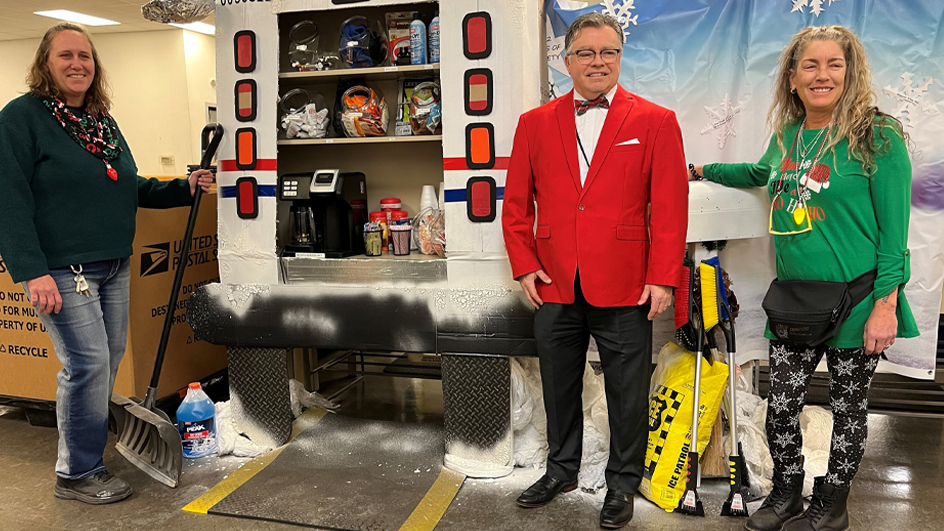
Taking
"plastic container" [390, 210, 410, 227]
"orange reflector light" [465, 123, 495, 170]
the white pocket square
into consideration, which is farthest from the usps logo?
the white pocket square

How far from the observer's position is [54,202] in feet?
8.51

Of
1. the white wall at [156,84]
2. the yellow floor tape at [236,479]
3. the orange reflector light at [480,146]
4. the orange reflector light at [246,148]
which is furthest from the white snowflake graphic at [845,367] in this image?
the white wall at [156,84]

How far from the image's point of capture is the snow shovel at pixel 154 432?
9.65 feet

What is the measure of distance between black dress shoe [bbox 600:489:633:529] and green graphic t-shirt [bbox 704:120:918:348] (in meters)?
0.91

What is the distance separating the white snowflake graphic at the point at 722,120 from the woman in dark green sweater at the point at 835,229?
1.97 ft

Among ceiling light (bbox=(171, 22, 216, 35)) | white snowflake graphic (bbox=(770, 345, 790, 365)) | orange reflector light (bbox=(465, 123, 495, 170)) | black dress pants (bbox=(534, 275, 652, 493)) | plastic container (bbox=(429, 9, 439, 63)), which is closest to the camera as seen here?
white snowflake graphic (bbox=(770, 345, 790, 365))

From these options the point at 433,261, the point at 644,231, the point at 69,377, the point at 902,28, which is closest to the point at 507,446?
the point at 433,261

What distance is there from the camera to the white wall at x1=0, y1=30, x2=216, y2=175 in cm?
884

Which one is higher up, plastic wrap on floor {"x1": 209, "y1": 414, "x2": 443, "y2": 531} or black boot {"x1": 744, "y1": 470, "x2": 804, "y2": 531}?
black boot {"x1": 744, "y1": 470, "x2": 804, "y2": 531}

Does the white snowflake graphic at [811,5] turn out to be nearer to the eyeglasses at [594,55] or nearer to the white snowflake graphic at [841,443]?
the eyeglasses at [594,55]

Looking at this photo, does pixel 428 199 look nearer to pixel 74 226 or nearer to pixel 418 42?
pixel 418 42

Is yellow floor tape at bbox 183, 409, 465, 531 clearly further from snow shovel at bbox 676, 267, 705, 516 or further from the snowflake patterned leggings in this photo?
the snowflake patterned leggings

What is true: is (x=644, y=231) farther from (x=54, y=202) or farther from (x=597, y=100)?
(x=54, y=202)

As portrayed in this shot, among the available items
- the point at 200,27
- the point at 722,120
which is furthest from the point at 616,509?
the point at 200,27
